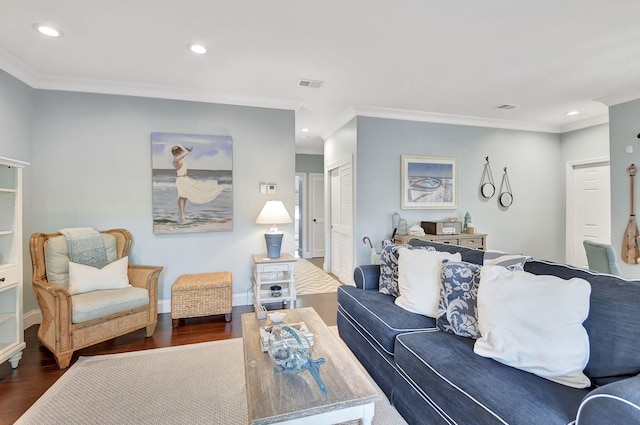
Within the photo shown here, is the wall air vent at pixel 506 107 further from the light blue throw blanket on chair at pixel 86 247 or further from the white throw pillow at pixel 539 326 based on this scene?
the light blue throw blanket on chair at pixel 86 247

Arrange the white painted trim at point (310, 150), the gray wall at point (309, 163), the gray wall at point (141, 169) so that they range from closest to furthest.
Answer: the gray wall at point (141, 169) < the white painted trim at point (310, 150) < the gray wall at point (309, 163)

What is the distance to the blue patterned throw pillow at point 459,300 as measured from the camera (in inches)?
67.6

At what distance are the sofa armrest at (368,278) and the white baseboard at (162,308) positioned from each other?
1.60 meters

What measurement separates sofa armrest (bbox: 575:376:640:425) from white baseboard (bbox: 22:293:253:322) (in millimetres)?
3161

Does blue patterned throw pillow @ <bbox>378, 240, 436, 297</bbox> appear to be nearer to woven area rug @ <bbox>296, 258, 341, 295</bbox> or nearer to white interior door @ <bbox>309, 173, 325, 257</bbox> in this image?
woven area rug @ <bbox>296, 258, 341, 295</bbox>

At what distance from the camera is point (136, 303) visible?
2646mm

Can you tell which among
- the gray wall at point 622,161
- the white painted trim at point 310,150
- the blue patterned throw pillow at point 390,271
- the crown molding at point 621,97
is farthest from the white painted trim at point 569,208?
the white painted trim at point 310,150

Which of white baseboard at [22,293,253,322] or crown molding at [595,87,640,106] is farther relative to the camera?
crown molding at [595,87,640,106]

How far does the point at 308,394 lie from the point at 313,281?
3638 mm

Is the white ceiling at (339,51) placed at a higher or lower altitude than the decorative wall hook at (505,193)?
higher

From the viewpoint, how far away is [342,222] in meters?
4.90

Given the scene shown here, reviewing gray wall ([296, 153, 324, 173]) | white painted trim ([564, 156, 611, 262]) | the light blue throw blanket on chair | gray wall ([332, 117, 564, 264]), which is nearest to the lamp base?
gray wall ([332, 117, 564, 264])

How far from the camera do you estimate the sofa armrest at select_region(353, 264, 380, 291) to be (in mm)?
2738

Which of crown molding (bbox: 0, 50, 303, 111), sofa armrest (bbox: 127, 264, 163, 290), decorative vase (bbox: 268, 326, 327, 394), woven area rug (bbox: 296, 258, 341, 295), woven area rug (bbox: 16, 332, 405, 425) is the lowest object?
woven area rug (bbox: 16, 332, 405, 425)
